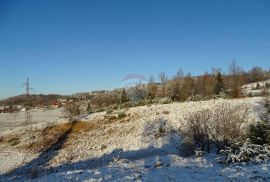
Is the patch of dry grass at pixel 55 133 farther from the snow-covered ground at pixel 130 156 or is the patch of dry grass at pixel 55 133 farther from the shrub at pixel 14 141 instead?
the shrub at pixel 14 141

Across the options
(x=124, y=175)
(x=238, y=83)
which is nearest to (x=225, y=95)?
(x=238, y=83)

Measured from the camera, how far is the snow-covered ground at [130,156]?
36.0ft

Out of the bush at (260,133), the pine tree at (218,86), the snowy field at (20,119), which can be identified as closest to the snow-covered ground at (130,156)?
the bush at (260,133)

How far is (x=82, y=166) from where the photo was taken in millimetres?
18766

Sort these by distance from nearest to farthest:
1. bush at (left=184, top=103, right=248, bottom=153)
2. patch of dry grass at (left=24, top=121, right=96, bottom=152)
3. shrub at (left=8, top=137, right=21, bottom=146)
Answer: bush at (left=184, top=103, right=248, bottom=153), patch of dry grass at (left=24, top=121, right=96, bottom=152), shrub at (left=8, top=137, right=21, bottom=146)

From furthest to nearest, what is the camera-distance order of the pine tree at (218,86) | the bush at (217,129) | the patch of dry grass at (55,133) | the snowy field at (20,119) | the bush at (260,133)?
the snowy field at (20,119), the pine tree at (218,86), the patch of dry grass at (55,133), the bush at (217,129), the bush at (260,133)

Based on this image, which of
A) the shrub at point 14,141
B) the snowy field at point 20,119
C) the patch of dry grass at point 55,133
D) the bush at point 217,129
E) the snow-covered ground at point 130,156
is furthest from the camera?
the snowy field at point 20,119

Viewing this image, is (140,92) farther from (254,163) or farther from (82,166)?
(254,163)

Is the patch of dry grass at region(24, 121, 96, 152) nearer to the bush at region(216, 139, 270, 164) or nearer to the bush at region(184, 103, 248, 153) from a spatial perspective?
the bush at region(184, 103, 248, 153)

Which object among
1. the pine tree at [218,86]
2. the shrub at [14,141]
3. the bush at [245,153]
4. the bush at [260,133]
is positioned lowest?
the shrub at [14,141]

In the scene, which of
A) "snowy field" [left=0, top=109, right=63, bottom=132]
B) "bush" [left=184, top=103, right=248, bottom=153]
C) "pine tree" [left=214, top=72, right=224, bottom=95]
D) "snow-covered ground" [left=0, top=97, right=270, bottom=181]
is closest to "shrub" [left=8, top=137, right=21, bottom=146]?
"snow-covered ground" [left=0, top=97, right=270, bottom=181]

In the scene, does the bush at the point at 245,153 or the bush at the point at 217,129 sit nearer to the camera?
the bush at the point at 245,153

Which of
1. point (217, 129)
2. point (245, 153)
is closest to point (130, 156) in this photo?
point (217, 129)

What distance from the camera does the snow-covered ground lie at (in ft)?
36.0
